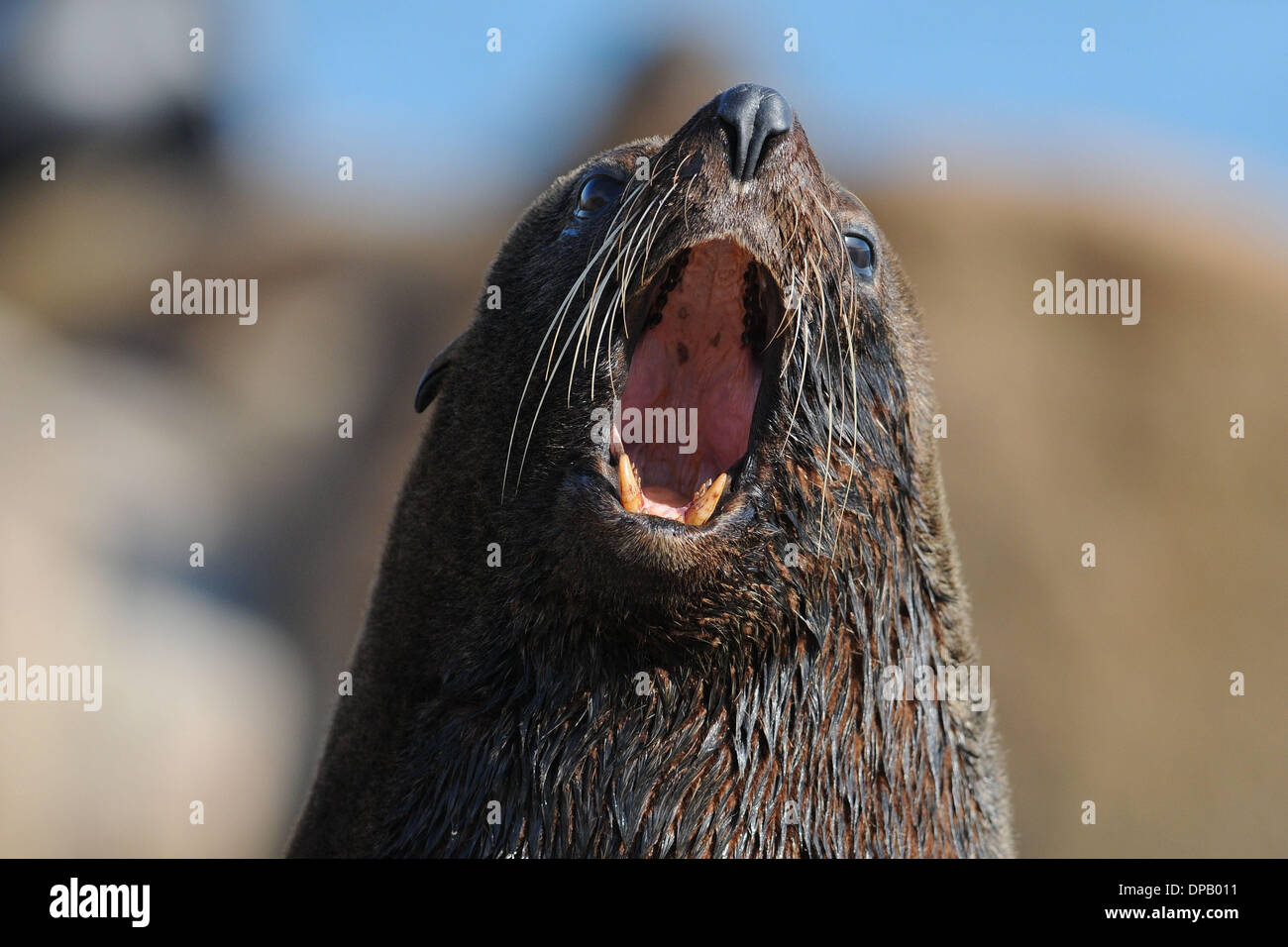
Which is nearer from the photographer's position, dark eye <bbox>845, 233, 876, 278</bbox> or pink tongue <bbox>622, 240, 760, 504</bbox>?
pink tongue <bbox>622, 240, 760, 504</bbox>

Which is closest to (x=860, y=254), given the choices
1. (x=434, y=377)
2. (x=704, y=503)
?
(x=704, y=503)

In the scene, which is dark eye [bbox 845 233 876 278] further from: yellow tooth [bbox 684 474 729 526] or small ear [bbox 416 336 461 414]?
small ear [bbox 416 336 461 414]

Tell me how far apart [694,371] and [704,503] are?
21.4 inches

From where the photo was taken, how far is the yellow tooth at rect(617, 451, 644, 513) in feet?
11.6

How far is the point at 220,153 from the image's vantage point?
1878cm

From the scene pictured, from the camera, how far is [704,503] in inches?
140

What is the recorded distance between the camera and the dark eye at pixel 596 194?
4.04 meters

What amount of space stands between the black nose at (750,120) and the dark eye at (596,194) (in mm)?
610

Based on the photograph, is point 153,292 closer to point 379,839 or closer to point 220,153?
point 220,153
